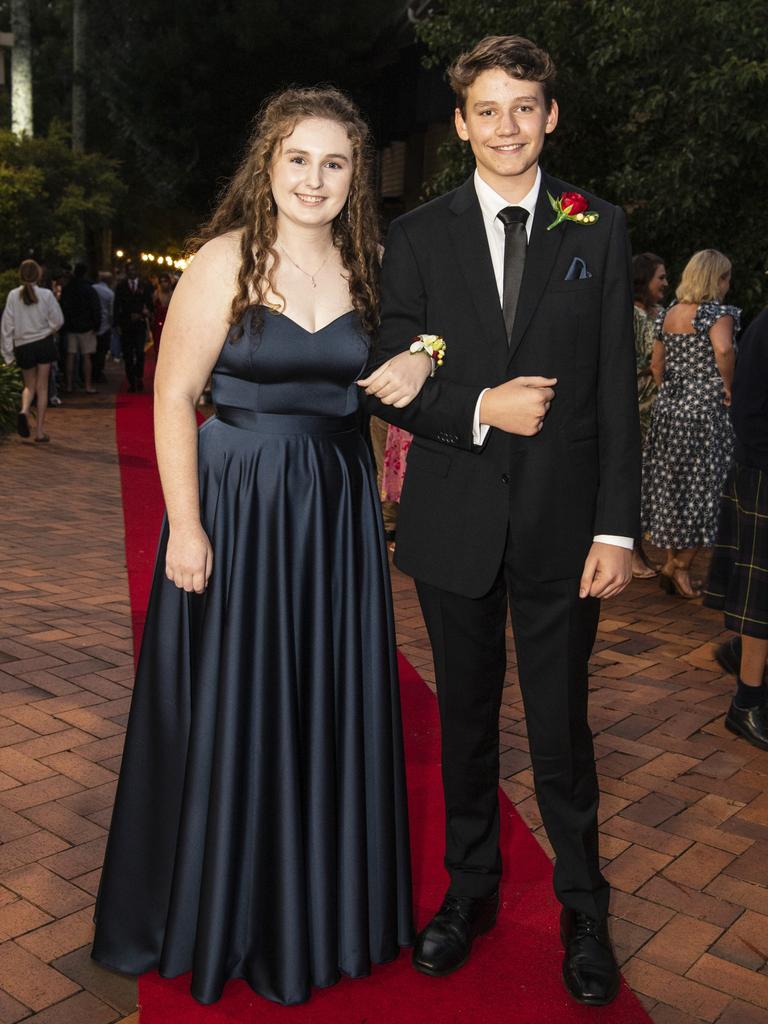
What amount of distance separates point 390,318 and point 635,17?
274 inches

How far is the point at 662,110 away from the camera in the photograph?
916 cm

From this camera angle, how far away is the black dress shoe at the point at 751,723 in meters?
4.63

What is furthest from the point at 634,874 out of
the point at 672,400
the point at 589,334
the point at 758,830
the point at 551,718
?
the point at 672,400

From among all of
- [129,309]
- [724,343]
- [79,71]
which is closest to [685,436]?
[724,343]

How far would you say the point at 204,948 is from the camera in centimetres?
274

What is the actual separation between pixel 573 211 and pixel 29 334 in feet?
34.0

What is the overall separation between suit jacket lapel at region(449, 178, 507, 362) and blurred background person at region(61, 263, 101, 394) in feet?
45.8

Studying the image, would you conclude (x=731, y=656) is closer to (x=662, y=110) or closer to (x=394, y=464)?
(x=394, y=464)

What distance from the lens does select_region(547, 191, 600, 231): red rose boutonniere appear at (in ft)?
8.73

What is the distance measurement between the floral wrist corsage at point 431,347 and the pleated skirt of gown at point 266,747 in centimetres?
37

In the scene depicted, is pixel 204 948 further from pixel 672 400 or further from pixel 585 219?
pixel 672 400

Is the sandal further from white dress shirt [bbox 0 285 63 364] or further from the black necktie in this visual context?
white dress shirt [bbox 0 285 63 364]

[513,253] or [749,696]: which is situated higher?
[513,253]

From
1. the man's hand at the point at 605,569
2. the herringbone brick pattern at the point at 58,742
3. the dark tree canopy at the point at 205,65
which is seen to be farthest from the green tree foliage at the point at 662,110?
the dark tree canopy at the point at 205,65
